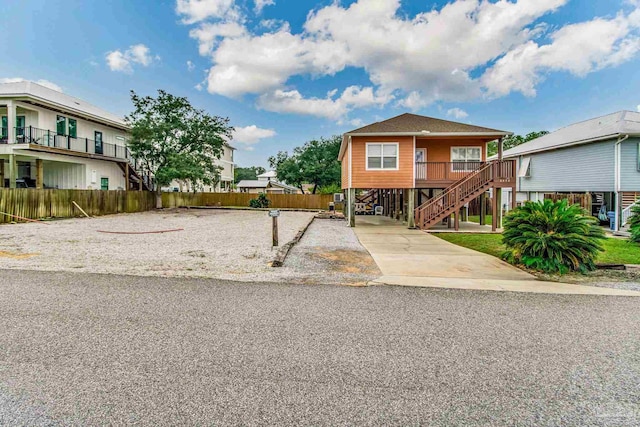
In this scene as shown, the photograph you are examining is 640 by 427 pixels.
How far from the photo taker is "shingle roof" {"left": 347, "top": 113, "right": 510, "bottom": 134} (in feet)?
54.3

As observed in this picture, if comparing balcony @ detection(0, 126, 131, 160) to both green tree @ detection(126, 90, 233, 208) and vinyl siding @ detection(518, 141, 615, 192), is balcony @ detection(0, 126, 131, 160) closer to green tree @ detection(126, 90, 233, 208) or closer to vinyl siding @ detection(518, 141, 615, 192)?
green tree @ detection(126, 90, 233, 208)

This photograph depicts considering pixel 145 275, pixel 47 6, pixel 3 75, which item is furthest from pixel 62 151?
pixel 145 275

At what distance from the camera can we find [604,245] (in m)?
11.5

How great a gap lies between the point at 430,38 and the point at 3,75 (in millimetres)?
29038

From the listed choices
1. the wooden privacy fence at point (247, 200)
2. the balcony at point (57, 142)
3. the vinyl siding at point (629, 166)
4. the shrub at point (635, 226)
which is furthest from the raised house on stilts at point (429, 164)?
the balcony at point (57, 142)

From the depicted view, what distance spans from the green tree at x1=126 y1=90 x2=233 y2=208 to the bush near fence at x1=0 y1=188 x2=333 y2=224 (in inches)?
106

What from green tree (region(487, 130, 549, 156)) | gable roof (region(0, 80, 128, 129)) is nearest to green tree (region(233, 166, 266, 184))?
green tree (region(487, 130, 549, 156))

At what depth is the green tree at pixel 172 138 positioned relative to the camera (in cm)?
2483

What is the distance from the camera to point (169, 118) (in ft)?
85.7

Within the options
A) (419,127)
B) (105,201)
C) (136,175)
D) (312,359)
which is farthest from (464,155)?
(136,175)

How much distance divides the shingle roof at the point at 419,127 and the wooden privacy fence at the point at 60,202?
1530 cm

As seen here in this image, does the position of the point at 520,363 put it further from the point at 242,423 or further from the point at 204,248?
the point at 204,248

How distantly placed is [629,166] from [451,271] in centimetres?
1439

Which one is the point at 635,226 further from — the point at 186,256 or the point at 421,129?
the point at 186,256
